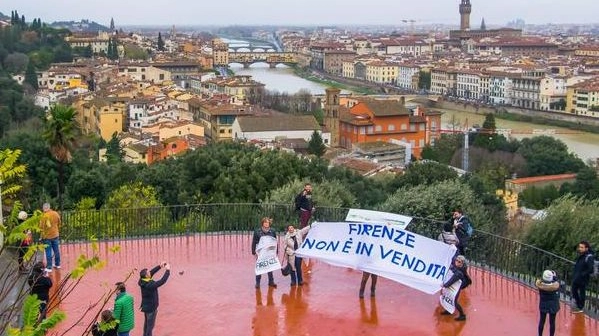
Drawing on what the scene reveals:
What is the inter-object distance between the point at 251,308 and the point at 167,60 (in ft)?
279

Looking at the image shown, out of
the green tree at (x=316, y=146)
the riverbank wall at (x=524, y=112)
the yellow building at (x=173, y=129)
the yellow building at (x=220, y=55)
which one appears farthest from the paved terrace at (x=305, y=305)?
the yellow building at (x=220, y=55)

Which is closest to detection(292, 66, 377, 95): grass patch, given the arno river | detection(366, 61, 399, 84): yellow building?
the arno river

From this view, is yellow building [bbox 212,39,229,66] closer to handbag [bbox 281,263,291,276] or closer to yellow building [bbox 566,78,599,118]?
yellow building [bbox 566,78,599,118]

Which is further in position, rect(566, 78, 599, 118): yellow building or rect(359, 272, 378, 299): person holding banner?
rect(566, 78, 599, 118): yellow building

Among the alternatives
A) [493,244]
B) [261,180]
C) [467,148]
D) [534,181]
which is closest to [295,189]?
[261,180]

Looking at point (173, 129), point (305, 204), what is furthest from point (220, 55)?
point (305, 204)

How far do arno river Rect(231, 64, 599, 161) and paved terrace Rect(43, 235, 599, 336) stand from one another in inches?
1677

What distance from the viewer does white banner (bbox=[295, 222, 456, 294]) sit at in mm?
8273

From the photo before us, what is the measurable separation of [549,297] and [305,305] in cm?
254

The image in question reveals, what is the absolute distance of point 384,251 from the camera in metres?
8.55

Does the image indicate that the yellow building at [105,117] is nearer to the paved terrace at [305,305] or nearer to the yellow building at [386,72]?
the paved terrace at [305,305]

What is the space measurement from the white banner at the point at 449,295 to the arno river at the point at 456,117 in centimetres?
4354

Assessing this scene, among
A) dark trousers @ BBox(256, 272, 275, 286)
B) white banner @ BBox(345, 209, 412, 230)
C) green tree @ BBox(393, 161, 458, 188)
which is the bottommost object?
green tree @ BBox(393, 161, 458, 188)

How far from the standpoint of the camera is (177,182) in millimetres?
18484
